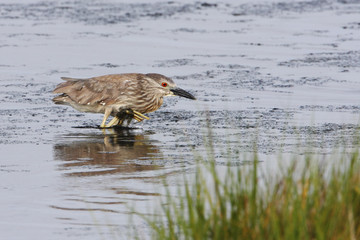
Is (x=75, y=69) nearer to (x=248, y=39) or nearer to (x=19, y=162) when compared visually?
(x=248, y=39)

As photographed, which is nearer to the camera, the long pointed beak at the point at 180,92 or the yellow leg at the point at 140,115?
the yellow leg at the point at 140,115

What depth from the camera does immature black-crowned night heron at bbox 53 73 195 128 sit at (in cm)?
1393

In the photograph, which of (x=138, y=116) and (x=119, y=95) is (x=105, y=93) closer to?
(x=119, y=95)

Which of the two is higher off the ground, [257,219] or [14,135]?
[257,219]

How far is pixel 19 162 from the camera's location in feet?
37.3

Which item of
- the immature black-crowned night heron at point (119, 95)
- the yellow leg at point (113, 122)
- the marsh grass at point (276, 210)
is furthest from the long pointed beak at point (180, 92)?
the marsh grass at point (276, 210)

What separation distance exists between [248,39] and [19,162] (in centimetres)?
1102

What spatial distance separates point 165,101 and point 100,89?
2.24 metres

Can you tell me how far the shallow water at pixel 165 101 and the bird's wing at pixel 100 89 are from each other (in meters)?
0.42

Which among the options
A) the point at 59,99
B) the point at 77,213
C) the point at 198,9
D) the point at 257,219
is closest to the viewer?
the point at 257,219

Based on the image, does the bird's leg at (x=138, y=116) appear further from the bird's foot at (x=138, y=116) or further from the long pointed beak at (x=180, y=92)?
the long pointed beak at (x=180, y=92)

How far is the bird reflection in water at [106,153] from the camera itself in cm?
1101

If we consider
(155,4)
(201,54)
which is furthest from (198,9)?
(201,54)

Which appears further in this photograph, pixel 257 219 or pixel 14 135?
Answer: pixel 14 135
